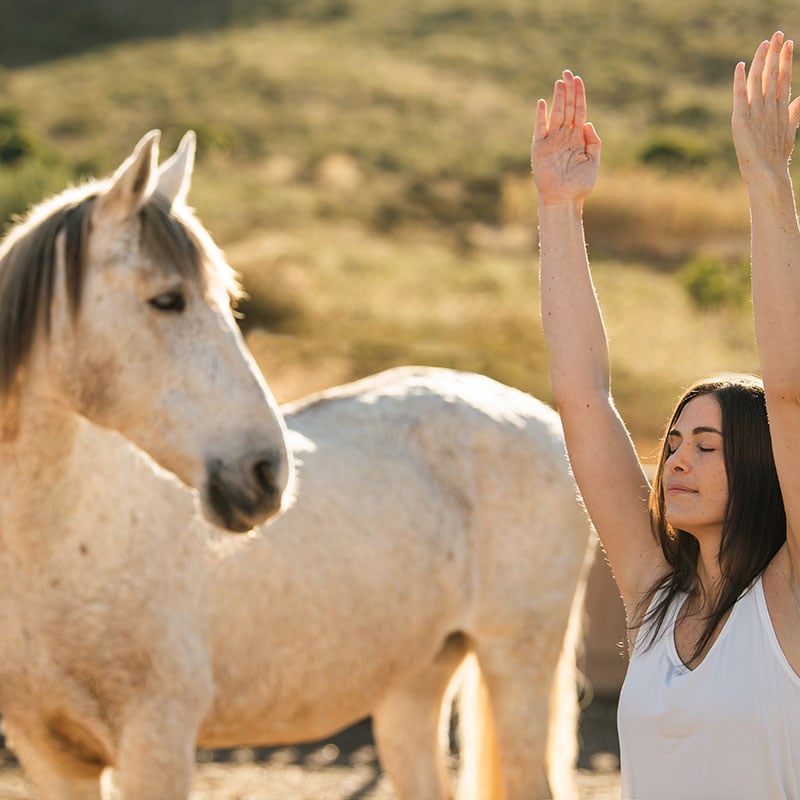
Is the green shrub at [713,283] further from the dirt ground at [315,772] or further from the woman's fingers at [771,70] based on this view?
Result: the woman's fingers at [771,70]

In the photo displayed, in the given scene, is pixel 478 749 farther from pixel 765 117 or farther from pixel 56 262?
pixel 765 117

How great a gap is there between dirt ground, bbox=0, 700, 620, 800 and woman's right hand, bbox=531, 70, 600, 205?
3991 mm

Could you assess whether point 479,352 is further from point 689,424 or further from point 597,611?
point 689,424

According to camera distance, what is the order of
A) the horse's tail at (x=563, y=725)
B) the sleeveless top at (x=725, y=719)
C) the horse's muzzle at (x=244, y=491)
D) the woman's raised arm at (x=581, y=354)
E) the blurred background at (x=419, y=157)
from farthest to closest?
the blurred background at (x=419, y=157) → the horse's tail at (x=563, y=725) → the horse's muzzle at (x=244, y=491) → the woman's raised arm at (x=581, y=354) → the sleeveless top at (x=725, y=719)

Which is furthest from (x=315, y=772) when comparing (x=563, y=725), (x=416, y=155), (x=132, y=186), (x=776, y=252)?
(x=416, y=155)

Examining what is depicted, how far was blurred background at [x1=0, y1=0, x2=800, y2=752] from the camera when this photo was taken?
1731 cm

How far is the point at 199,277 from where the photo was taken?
304 centimetres

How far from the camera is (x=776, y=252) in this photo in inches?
75.5

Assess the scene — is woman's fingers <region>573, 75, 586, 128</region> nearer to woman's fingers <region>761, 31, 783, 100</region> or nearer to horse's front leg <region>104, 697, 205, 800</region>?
woman's fingers <region>761, 31, 783, 100</region>

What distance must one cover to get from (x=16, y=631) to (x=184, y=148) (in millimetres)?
1283

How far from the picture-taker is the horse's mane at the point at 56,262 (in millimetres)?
3021

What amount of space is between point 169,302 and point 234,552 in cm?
89

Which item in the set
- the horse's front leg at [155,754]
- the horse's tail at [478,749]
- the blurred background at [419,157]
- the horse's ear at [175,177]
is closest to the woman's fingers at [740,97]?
the horse's ear at [175,177]

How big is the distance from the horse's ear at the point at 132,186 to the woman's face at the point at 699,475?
145 centimetres
